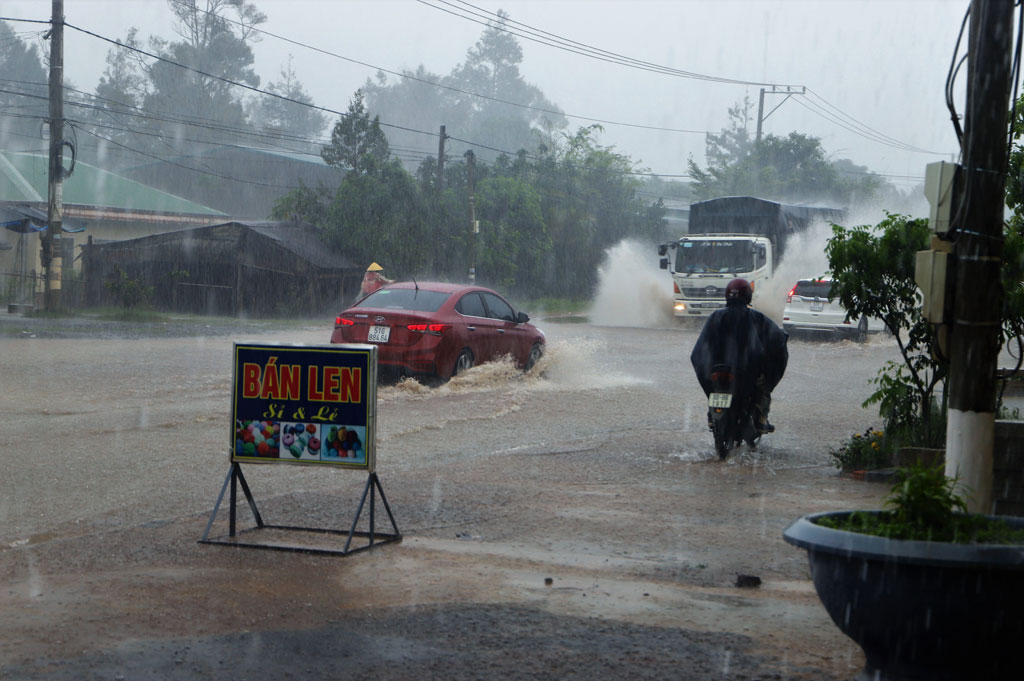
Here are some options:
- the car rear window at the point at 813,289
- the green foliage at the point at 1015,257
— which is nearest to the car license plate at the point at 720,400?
the green foliage at the point at 1015,257

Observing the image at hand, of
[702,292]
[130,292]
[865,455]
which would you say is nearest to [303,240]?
[130,292]

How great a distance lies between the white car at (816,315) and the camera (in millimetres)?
28781

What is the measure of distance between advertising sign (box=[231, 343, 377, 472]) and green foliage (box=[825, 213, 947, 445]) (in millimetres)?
5263

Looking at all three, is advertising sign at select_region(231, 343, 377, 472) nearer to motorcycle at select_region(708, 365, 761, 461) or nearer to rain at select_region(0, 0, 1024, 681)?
rain at select_region(0, 0, 1024, 681)

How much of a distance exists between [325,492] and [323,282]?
108ft

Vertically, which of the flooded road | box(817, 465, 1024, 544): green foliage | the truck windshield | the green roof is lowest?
the flooded road

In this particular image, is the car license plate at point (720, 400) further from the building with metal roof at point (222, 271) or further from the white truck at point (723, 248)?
the building with metal roof at point (222, 271)

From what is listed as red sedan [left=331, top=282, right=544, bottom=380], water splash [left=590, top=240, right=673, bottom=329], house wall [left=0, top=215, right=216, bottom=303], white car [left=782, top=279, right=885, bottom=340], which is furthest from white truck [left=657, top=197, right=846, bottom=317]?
house wall [left=0, top=215, right=216, bottom=303]

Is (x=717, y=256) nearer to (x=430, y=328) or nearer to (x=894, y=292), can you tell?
(x=430, y=328)

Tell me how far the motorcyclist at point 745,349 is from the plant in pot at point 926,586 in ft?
21.8

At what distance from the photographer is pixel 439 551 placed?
23.7ft

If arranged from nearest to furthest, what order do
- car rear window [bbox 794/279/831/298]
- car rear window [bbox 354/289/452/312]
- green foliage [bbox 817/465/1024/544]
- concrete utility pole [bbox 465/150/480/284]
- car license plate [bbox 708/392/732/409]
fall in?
green foliage [bbox 817/465/1024/544] < car license plate [bbox 708/392/732/409] < car rear window [bbox 354/289/452/312] < car rear window [bbox 794/279/831/298] < concrete utility pole [bbox 465/150/480/284]

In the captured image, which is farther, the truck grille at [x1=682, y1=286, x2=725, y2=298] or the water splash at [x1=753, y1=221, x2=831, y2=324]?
the water splash at [x1=753, y1=221, x2=831, y2=324]

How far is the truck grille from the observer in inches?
1293
